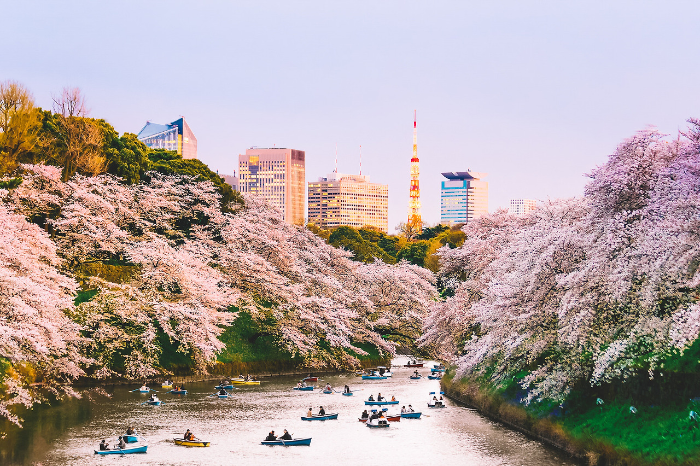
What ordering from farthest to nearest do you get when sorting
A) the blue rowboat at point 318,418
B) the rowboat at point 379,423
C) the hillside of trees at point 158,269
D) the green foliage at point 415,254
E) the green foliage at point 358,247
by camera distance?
the green foliage at point 415,254
the green foliage at point 358,247
the hillside of trees at point 158,269
the blue rowboat at point 318,418
the rowboat at point 379,423

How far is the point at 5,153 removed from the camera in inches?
2425

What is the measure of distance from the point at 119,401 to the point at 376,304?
113 ft

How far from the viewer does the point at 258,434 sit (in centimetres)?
3959

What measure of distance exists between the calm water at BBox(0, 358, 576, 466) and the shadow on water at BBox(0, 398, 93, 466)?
5cm

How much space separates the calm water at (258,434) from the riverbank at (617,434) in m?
0.88

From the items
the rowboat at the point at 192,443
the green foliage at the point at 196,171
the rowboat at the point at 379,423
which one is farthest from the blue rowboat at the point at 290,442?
the green foliage at the point at 196,171

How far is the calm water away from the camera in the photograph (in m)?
34.1

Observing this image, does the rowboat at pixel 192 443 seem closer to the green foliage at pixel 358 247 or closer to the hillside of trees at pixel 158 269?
the hillside of trees at pixel 158 269

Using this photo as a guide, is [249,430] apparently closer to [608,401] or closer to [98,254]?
[608,401]

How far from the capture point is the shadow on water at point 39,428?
1291 inches

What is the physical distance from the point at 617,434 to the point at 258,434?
1780cm

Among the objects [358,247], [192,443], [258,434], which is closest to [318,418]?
[258,434]

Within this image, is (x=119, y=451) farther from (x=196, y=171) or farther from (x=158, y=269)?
(x=196, y=171)

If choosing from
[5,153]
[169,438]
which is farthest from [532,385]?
[5,153]
